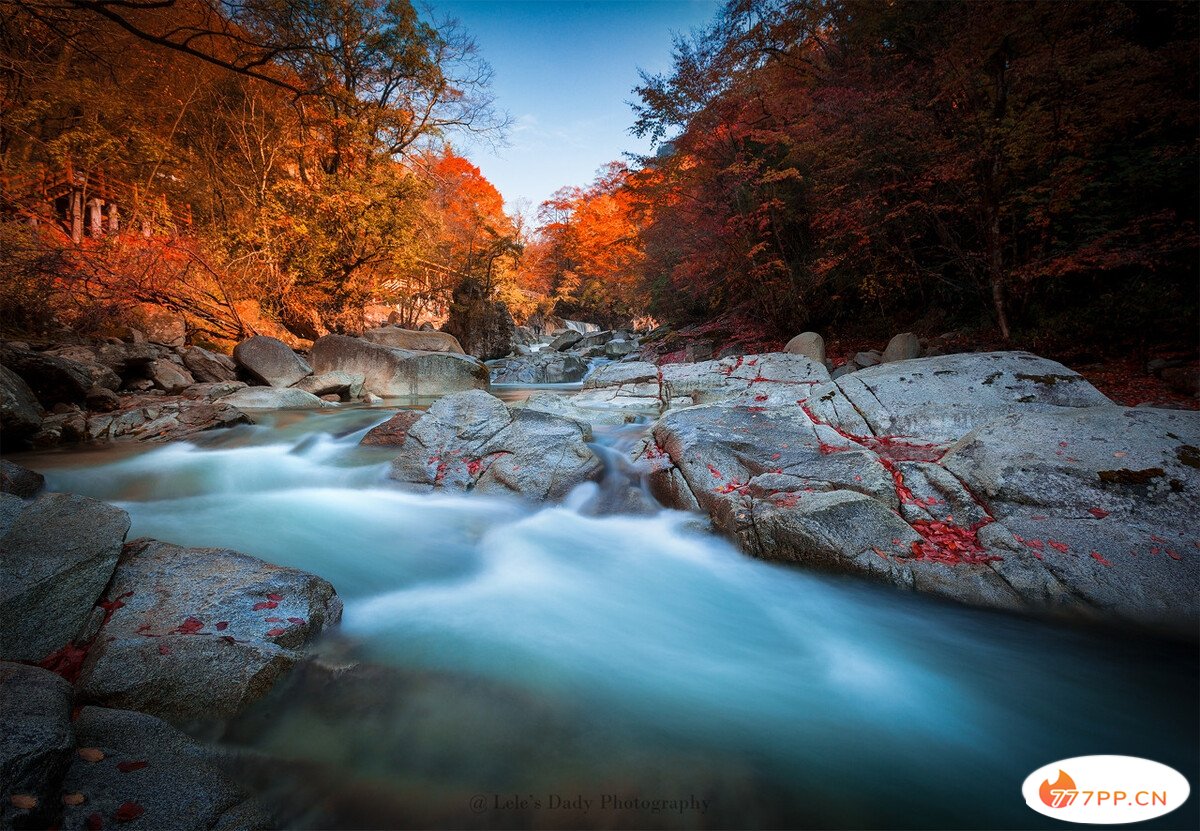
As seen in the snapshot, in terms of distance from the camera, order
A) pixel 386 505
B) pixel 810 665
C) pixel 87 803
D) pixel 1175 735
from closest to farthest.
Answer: pixel 87 803
pixel 1175 735
pixel 810 665
pixel 386 505

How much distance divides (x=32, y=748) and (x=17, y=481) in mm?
4445

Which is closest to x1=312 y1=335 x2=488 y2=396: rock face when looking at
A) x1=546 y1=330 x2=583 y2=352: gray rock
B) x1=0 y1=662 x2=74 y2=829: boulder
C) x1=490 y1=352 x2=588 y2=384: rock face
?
x1=490 y1=352 x2=588 y2=384: rock face

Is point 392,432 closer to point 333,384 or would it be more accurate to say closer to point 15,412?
point 15,412

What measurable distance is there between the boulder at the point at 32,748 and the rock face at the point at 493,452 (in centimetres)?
315

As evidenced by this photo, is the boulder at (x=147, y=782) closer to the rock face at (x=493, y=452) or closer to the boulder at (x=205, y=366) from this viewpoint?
the rock face at (x=493, y=452)

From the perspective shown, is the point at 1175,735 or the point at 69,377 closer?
the point at 1175,735

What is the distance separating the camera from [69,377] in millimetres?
6336

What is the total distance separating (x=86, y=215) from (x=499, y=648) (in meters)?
14.8

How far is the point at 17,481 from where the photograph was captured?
3.89 metres

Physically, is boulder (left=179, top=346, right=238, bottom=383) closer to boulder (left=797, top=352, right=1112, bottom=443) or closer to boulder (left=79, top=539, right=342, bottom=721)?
boulder (left=79, top=539, right=342, bottom=721)

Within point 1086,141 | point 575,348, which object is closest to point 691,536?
point 1086,141

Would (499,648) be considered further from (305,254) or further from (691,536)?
(305,254)

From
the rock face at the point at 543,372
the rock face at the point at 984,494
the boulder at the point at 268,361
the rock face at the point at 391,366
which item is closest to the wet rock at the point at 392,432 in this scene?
the rock face at the point at 984,494

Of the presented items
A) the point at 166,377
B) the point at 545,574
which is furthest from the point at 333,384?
the point at 545,574
